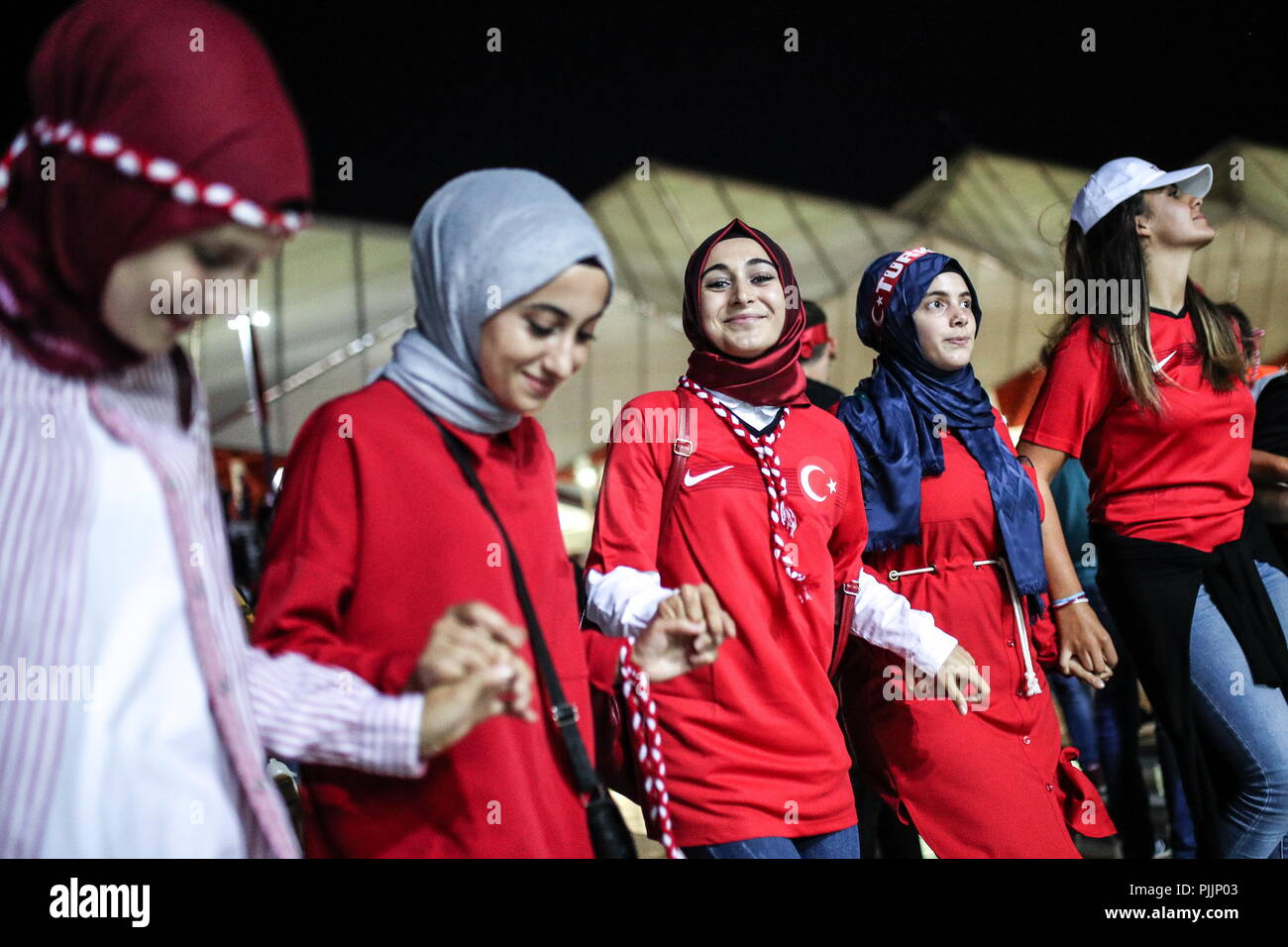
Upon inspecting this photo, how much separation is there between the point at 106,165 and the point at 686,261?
9.14 m

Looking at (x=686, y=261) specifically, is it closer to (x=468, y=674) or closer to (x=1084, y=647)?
(x=1084, y=647)

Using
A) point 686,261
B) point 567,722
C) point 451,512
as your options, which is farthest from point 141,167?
point 686,261

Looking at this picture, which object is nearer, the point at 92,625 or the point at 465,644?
the point at 92,625

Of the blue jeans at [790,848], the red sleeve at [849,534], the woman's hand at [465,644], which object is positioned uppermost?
the red sleeve at [849,534]

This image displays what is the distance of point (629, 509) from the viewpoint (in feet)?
7.54

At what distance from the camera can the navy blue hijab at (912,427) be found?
2.68 m

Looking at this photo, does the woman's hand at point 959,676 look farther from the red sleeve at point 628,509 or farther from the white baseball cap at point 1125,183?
the white baseball cap at point 1125,183

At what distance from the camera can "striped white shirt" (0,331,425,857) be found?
1.28 m

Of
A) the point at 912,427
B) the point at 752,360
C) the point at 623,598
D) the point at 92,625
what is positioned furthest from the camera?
the point at 912,427

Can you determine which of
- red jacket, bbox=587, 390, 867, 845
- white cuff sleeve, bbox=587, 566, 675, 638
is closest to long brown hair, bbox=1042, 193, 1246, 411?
red jacket, bbox=587, 390, 867, 845

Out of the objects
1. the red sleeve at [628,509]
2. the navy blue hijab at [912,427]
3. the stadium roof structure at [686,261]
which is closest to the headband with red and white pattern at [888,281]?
the navy blue hijab at [912,427]

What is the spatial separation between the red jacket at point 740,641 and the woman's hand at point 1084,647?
2.29 ft

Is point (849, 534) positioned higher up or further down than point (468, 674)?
higher up
